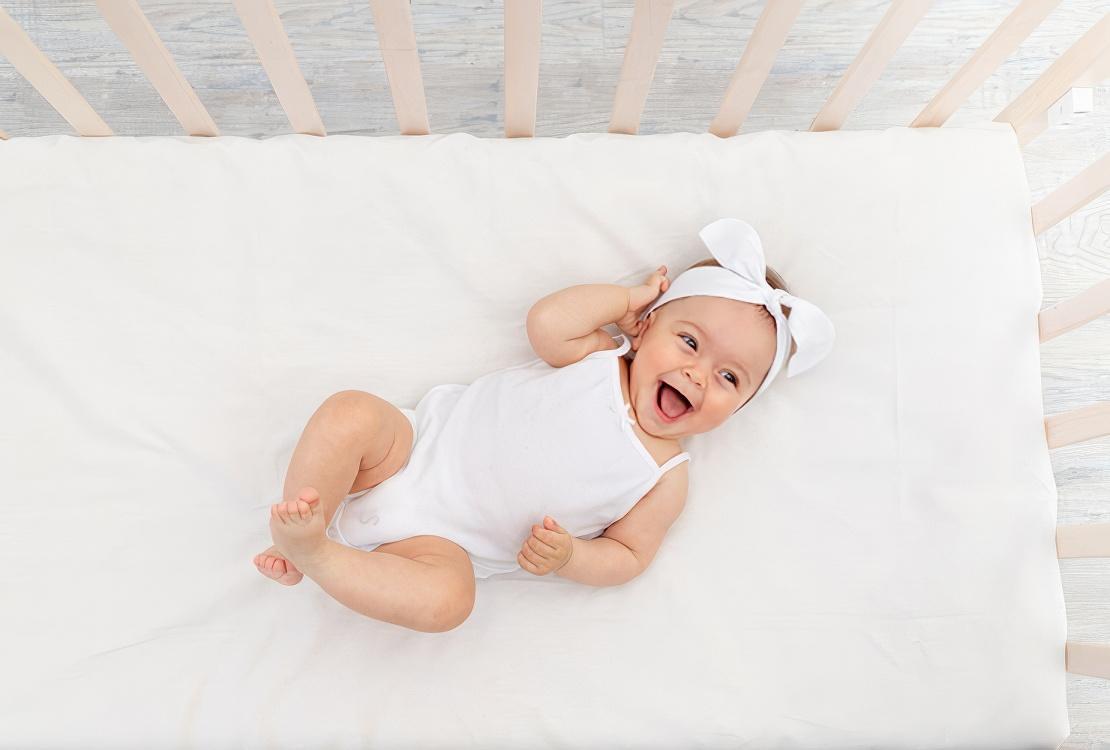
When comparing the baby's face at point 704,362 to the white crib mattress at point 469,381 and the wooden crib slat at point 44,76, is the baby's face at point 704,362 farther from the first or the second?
the wooden crib slat at point 44,76

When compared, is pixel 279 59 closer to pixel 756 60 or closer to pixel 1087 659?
pixel 756 60

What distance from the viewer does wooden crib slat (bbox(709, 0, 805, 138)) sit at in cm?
108

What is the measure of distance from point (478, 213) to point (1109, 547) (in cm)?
97

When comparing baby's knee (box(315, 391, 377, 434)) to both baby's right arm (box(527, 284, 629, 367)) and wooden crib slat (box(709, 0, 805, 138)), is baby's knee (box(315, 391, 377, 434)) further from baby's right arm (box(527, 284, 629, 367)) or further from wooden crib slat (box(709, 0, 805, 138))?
wooden crib slat (box(709, 0, 805, 138))

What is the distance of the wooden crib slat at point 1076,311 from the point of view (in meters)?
1.15

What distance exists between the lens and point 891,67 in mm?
1673

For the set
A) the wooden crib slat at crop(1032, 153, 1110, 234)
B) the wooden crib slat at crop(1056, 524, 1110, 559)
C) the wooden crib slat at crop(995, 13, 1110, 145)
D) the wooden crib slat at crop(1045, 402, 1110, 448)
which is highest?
the wooden crib slat at crop(995, 13, 1110, 145)

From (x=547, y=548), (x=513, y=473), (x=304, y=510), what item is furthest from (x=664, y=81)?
(x=304, y=510)

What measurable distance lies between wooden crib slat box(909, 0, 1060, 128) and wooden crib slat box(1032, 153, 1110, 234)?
19 centimetres

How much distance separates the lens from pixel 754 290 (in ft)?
3.77

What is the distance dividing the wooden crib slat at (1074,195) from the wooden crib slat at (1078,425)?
0.28m

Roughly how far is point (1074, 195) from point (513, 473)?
877 mm

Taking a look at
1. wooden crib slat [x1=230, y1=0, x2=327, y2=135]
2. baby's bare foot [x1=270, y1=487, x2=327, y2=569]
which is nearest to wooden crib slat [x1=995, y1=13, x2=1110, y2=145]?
wooden crib slat [x1=230, y1=0, x2=327, y2=135]

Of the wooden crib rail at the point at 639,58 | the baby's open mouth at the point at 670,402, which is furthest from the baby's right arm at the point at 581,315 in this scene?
the wooden crib rail at the point at 639,58
